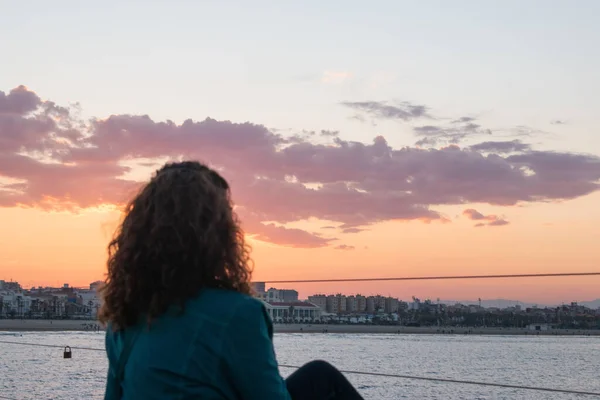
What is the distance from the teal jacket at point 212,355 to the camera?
49.2 inches

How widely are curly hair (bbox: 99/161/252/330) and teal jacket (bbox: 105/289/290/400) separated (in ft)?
0.14

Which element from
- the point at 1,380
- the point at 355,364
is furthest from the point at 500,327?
the point at 1,380

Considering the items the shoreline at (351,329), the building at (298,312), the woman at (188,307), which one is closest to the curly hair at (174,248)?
the woman at (188,307)

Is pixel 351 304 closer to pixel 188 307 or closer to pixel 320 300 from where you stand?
pixel 320 300

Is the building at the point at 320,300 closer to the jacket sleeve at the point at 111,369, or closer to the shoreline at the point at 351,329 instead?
the shoreline at the point at 351,329

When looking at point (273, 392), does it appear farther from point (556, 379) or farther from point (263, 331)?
point (556, 379)

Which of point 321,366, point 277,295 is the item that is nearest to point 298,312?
point 277,295

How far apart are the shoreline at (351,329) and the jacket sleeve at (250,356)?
8075 cm

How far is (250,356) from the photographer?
1246mm

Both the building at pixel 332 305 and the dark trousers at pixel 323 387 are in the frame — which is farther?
the building at pixel 332 305

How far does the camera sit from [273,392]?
49.7 inches

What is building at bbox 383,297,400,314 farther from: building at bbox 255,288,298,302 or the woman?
the woman

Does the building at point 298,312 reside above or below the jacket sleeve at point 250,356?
above

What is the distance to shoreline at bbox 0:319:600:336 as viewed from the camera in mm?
86188
